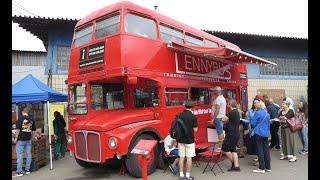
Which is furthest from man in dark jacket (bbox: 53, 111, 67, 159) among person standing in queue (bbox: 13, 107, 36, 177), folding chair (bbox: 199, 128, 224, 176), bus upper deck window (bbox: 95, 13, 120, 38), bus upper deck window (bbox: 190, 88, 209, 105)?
folding chair (bbox: 199, 128, 224, 176)

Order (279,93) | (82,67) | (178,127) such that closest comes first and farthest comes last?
(178,127) < (82,67) < (279,93)

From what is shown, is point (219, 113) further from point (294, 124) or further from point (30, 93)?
point (30, 93)

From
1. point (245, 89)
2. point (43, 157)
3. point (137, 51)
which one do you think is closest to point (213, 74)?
point (245, 89)

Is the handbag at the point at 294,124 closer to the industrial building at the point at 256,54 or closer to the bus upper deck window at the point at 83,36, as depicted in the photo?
the bus upper deck window at the point at 83,36

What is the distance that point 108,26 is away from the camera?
29.3 feet

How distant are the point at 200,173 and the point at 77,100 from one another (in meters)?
3.73

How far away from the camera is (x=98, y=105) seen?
9398mm

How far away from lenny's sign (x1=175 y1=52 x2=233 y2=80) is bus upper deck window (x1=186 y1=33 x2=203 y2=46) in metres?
0.45

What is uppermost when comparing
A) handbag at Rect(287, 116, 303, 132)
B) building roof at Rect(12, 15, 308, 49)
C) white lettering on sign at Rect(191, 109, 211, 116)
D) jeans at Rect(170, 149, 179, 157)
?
building roof at Rect(12, 15, 308, 49)

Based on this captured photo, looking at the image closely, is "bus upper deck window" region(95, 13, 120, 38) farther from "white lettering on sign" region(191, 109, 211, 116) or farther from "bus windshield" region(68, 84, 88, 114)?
"white lettering on sign" region(191, 109, 211, 116)

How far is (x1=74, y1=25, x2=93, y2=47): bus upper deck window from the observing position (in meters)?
9.45

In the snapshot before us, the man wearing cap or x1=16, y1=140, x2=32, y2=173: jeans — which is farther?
the man wearing cap

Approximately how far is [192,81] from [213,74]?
54.2 inches

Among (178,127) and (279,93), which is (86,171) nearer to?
(178,127)
